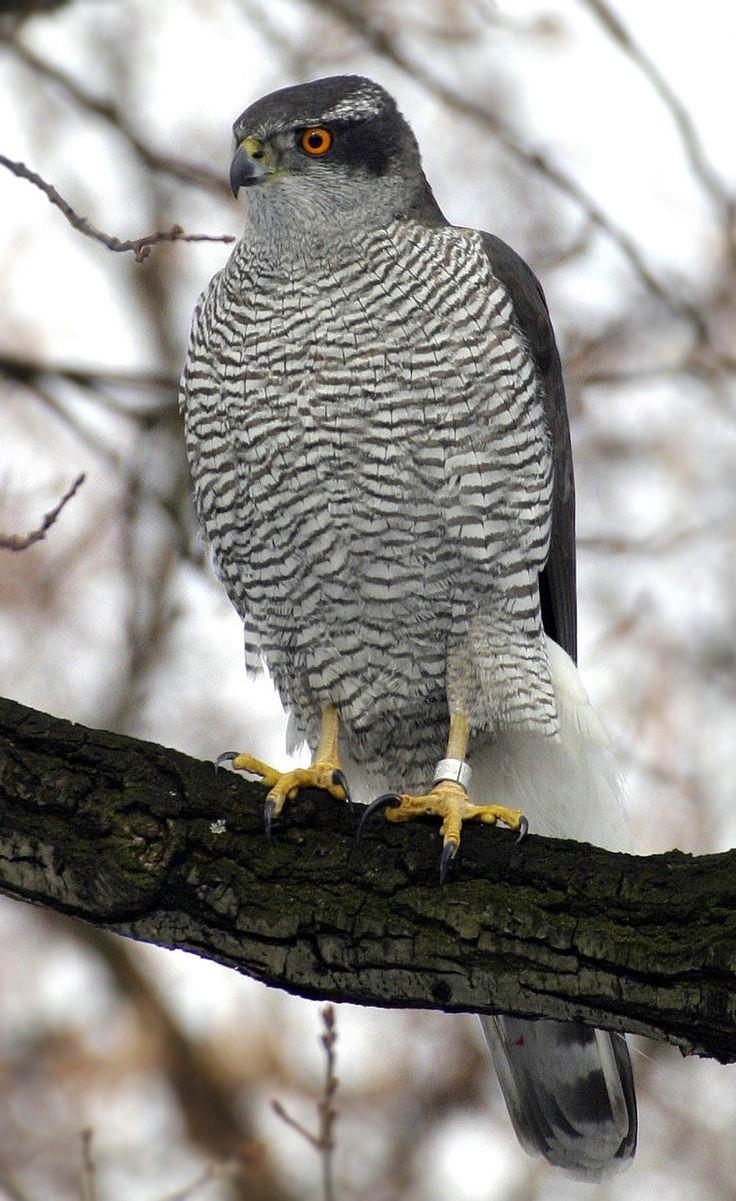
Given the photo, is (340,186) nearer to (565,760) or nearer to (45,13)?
(565,760)

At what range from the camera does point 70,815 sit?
3361 millimetres

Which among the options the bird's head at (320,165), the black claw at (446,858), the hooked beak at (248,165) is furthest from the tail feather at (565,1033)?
the hooked beak at (248,165)

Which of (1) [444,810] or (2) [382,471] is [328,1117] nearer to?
(1) [444,810]

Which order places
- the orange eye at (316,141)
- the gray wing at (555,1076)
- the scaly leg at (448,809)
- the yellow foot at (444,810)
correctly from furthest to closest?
the orange eye at (316,141) → the gray wing at (555,1076) → the yellow foot at (444,810) → the scaly leg at (448,809)

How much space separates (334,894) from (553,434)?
1.87 meters

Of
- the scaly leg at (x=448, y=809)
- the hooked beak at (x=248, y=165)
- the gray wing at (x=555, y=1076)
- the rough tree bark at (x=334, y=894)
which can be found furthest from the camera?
the hooked beak at (x=248, y=165)

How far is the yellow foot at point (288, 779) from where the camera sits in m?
3.69

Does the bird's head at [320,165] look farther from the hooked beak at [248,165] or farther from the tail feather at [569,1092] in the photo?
the tail feather at [569,1092]

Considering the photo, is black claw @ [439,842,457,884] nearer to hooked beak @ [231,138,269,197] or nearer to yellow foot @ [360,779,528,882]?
yellow foot @ [360,779,528,882]

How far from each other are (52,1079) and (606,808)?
540 cm

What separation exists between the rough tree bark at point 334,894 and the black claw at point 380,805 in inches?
3.2

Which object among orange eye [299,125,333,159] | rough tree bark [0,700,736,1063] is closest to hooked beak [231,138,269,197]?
orange eye [299,125,333,159]

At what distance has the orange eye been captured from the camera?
4.50 metres

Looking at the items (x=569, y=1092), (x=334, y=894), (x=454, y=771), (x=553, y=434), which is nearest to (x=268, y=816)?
(x=334, y=894)
